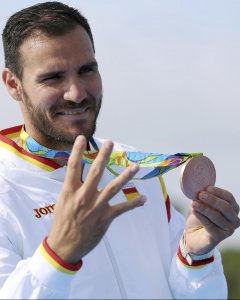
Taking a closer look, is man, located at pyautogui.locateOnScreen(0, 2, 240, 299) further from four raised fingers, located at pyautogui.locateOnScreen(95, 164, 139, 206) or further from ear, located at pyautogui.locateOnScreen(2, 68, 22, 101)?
four raised fingers, located at pyautogui.locateOnScreen(95, 164, 139, 206)

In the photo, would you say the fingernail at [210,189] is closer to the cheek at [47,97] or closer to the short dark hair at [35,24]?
the cheek at [47,97]

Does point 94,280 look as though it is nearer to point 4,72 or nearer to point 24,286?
point 24,286

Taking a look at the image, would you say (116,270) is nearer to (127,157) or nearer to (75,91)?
(127,157)

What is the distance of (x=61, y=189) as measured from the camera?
5516mm

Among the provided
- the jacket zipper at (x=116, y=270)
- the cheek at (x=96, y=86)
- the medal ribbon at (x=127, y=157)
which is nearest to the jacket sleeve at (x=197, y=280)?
the jacket zipper at (x=116, y=270)

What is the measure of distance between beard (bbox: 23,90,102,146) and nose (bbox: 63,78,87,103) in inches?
1.6

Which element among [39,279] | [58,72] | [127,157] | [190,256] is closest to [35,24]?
[58,72]

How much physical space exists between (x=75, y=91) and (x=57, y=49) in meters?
0.29

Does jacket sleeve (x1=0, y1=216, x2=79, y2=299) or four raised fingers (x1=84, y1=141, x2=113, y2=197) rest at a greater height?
four raised fingers (x1=84, y1=141, x2=113, y2=197)

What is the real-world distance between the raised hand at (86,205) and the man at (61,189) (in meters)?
0.62

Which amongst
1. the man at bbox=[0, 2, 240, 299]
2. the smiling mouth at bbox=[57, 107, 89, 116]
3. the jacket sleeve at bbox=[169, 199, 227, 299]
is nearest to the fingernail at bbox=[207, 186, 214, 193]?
the man at bbox=[0, 2, 240, 299]

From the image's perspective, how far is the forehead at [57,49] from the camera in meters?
5.78

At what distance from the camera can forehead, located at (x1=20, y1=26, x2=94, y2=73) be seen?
19.0 ft

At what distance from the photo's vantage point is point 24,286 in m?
5.02
